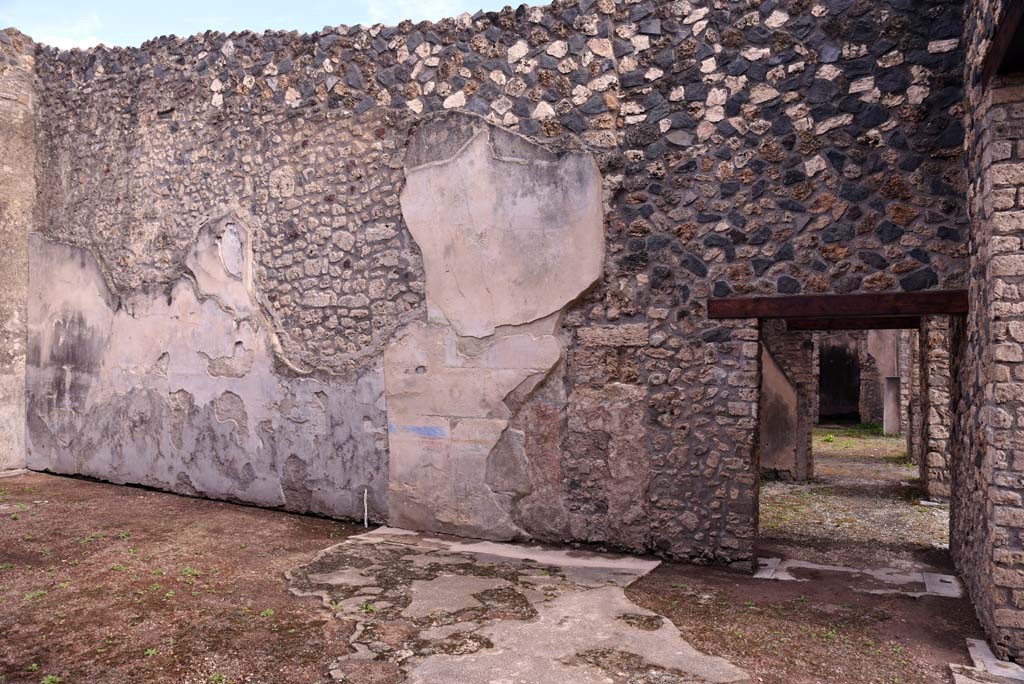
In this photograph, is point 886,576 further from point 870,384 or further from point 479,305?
point 870,384

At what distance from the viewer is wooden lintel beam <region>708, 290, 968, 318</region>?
4.44 meters

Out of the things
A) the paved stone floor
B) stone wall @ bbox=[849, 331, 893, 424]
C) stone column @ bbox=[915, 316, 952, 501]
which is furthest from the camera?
stone wall @ bbox=[849, 331, 893, 424]

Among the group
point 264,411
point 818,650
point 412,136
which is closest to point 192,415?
point 264,411

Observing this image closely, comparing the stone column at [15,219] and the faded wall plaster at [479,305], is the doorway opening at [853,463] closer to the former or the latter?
the faded wall plaster at [479,305]

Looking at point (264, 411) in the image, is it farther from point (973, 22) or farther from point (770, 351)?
point (770, 351)

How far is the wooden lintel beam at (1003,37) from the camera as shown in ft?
10.2

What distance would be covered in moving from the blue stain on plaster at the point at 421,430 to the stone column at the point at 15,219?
14.6 feet

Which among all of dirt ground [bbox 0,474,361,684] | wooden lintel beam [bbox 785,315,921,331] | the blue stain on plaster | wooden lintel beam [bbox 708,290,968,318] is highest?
wooden lintel beam [bbox 785,315,921,331]

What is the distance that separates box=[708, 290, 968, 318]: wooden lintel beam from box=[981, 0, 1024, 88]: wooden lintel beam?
3.92 feet

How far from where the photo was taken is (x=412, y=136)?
19.3 feet

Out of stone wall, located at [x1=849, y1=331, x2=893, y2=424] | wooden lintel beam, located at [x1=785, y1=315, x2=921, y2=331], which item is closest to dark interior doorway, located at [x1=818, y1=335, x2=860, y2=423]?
stone wall, located at [x1=849, y1=331, x2=893, y2=424]

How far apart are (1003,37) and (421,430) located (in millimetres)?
4225

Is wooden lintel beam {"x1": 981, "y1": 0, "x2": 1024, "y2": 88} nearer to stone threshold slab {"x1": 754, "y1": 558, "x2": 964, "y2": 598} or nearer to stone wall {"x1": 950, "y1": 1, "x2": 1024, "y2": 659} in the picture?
stone wall {"x1": 950, "y1": 1, "x2": 1024, "y2": 659}

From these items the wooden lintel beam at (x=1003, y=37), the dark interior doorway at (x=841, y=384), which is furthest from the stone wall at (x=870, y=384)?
the wooden lintel beam at (x=1003, y=37)
